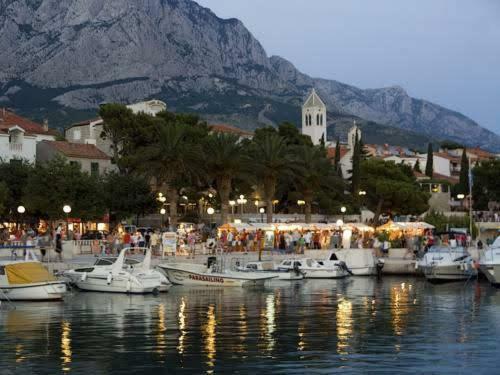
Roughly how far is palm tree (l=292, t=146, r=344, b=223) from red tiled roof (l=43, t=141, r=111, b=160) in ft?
73.3

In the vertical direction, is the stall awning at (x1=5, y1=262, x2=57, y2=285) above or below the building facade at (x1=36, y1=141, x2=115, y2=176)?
below

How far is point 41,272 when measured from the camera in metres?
37.5

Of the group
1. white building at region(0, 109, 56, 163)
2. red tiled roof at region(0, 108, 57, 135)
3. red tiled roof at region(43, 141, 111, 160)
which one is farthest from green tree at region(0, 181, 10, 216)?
red tiled roof at region(43, 141, 111, 160)

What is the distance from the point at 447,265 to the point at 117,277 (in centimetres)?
2010

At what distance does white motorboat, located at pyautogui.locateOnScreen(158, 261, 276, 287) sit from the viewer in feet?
148

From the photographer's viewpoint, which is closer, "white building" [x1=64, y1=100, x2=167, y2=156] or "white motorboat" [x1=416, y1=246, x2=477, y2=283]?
"white motorboat" [x1=416, y1=246, x2=477, y2=283]

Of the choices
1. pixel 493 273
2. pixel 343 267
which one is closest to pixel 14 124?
pixel 343 267

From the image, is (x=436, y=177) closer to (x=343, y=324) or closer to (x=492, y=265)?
(x=492, y=265)

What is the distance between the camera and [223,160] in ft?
208

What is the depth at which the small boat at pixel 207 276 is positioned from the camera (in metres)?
45.1

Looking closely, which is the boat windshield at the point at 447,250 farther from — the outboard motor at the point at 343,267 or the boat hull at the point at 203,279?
the boat hull at the point at 203,279

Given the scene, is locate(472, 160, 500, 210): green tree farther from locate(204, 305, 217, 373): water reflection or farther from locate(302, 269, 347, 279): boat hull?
locate(204, 305, 217, 373): water reflection

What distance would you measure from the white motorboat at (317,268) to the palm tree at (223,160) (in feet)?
41.2

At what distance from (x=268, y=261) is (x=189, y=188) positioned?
2898 cm
